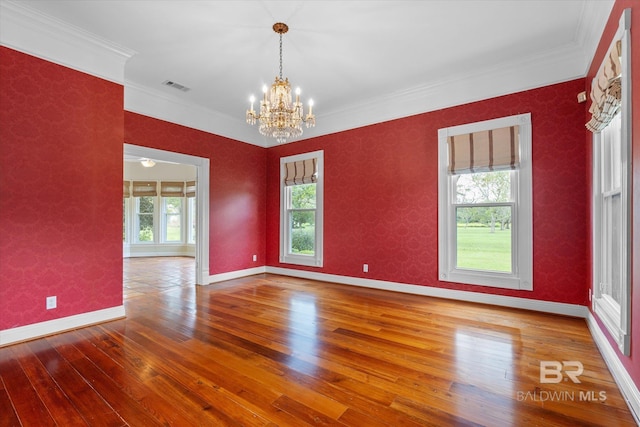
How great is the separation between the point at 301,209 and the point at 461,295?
3126mm

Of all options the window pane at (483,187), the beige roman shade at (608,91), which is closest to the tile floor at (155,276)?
the window pane at (483,187)

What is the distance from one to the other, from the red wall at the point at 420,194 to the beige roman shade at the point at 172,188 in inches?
176

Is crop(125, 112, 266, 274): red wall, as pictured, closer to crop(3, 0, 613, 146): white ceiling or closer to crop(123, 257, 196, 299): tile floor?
crop(3, 0, 613, 146): white ceiling

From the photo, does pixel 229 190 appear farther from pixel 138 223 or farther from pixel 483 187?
pixel 138 223

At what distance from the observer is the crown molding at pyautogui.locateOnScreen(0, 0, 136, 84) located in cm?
276

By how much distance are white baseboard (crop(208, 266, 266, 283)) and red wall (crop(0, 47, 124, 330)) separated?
1891 mm

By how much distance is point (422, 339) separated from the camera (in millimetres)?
2838

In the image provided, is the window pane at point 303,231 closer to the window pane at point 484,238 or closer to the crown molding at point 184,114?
the crown molding at point 184,114

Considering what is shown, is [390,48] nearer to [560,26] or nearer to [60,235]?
[560,26]

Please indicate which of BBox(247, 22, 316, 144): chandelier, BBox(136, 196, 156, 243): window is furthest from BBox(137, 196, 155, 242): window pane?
BBox(247, 22, 316, 144): chandelier

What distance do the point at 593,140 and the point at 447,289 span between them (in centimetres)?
236

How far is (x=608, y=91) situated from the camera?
7.25ft

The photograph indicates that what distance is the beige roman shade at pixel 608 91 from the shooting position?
2084 millimetres

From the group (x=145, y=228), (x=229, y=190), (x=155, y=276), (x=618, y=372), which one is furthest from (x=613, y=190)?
(x=145, y=228)
